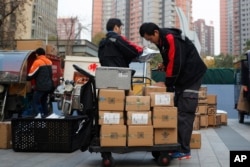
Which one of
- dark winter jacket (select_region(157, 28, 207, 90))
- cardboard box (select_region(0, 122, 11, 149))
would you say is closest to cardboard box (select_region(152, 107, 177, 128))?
dark winter jacket (select_region(157, 28, 207, 90))

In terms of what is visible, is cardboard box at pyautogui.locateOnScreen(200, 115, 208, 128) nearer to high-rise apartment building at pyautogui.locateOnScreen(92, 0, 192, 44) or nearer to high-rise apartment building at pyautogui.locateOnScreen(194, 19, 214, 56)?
high-rise apartment building at pyautogui.locateOnScreen(92, 0, 192, 44)

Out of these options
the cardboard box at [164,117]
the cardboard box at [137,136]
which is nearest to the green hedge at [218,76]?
the cardboard box at [164,117]

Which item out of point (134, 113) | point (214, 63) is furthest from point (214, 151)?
point (214, 63)

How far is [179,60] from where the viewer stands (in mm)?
4977

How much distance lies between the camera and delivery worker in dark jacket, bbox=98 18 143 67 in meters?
5.48

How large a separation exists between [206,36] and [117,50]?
239ft

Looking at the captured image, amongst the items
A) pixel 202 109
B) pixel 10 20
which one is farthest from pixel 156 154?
pixel 10 20

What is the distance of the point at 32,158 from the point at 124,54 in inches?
80.4

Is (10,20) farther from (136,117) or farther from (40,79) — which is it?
(136,117)

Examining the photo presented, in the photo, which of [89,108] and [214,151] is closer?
[89,108]

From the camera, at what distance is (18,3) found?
2503 centimetres

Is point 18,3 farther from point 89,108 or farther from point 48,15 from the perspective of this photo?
point 48,15

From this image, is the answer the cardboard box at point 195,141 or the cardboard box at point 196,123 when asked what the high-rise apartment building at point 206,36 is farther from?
the cardboard box at point 195,141

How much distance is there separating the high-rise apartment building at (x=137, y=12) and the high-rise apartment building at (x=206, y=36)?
68.9 feet
